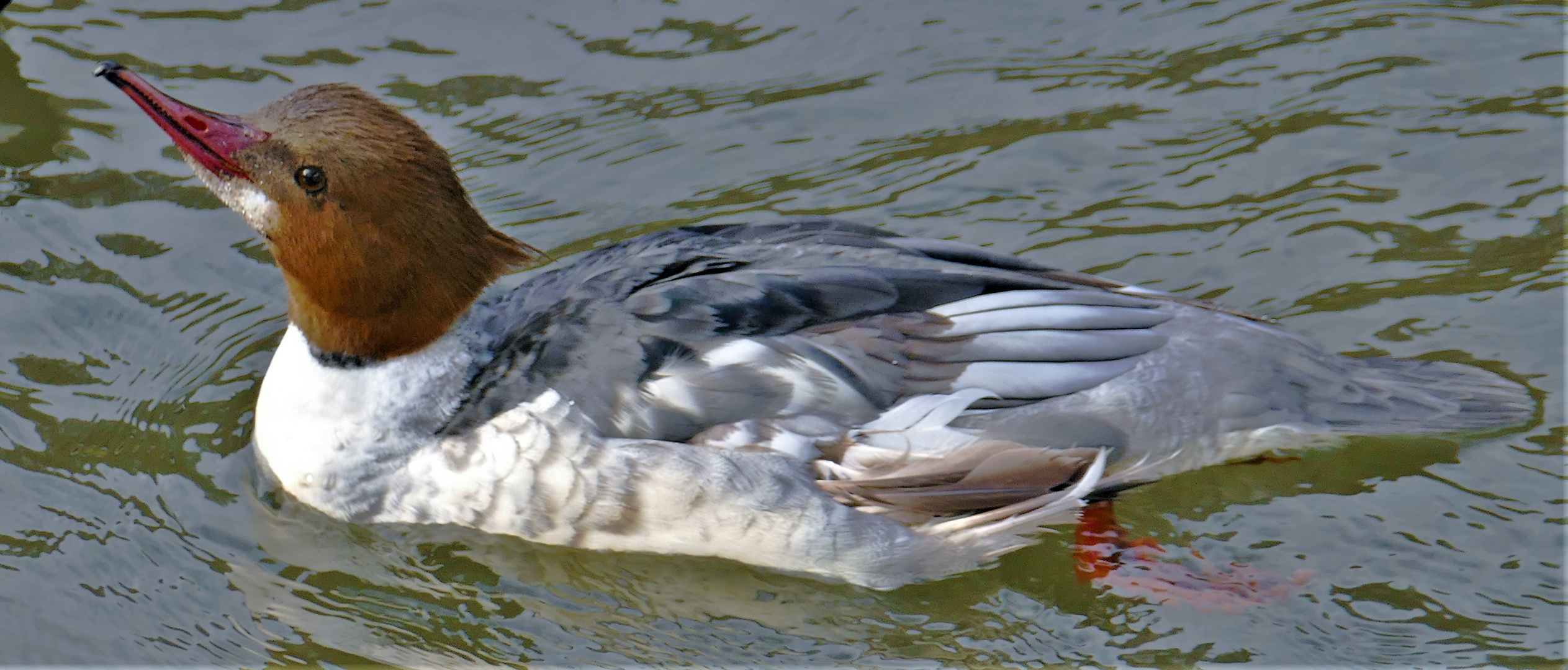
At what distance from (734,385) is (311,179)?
137cm

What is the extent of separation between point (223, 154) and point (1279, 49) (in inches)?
183

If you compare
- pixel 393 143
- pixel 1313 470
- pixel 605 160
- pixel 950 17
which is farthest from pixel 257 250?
pixel 1313 470

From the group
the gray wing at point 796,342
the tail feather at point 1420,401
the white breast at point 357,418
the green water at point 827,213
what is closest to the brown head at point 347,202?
the white breast at point 357,418

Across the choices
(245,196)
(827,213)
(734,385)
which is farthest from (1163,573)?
(245,196)

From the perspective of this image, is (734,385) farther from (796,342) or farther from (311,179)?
(311,179)

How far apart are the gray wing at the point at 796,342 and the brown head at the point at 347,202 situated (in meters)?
0.35

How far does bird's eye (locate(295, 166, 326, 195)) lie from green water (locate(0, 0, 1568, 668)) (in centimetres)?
114

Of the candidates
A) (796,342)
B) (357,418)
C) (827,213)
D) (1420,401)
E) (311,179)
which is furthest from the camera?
(827,213)

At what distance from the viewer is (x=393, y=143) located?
437cm

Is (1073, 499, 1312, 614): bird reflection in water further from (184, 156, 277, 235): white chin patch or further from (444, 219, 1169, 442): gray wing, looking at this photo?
(184, 156, 277, 235): white chin patch

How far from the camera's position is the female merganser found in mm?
4367

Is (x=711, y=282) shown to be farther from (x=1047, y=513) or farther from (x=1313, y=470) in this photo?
(x=1313, y=470)

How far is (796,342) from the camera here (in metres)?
4.44

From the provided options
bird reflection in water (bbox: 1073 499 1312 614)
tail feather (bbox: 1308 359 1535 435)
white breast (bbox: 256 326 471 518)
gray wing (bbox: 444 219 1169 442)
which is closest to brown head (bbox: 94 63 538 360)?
white breast (bbox: 256 326 471 518)
